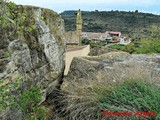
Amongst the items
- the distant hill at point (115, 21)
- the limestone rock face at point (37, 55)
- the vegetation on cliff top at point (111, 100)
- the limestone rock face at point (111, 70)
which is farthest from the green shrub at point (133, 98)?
the distant hill at point (115, 21)

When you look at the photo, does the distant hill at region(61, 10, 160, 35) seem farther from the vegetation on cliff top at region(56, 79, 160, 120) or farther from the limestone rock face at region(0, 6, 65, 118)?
the vegetation on cliff top at region(56, 79, 160, 120)

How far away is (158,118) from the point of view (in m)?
3.42

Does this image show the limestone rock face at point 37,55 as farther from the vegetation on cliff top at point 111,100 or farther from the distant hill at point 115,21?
the distant hill at point 115,21

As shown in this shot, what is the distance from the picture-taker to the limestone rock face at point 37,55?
3.38 m

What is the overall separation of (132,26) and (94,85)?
49.6 meters

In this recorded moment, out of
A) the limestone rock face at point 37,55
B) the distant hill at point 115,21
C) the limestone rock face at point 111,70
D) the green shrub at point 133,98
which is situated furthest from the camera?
the distant hill at point 115,21

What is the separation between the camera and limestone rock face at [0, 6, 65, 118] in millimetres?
3385

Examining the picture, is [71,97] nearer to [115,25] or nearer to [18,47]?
[18,47]

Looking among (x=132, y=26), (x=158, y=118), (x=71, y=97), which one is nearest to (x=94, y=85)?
(x=71, y=97)

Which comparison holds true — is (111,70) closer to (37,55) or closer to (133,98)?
(133,98)

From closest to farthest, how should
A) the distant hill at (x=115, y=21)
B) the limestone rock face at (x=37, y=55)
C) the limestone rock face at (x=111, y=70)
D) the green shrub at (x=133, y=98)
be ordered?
1. the limestone rock face at (x=37, y=55)
2. the green shrub at (x=133, y=98)
3. the limestone rock face at (x=111, y=70)
4. the distant hill at (x=115, y=21)

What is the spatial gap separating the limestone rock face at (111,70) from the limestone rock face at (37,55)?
33 centimetres

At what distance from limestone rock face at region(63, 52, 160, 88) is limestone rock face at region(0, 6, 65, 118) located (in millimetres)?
333

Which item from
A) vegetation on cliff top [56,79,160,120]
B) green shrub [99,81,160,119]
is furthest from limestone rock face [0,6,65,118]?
green shrub [99,81,160,119]
